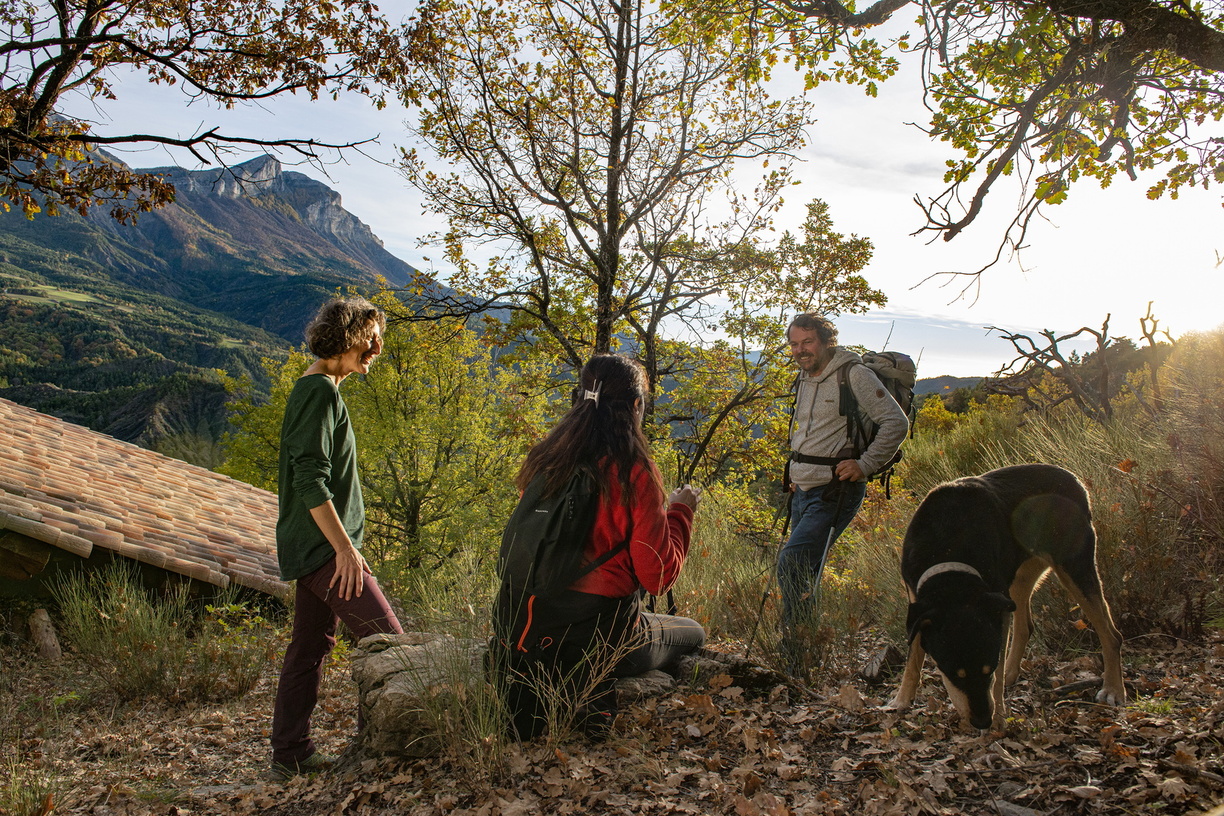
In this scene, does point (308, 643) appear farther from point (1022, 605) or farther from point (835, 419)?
point (1022, 605)

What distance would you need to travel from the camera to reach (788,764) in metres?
2.82

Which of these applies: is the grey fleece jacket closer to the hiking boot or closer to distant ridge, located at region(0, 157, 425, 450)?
the hiking boot

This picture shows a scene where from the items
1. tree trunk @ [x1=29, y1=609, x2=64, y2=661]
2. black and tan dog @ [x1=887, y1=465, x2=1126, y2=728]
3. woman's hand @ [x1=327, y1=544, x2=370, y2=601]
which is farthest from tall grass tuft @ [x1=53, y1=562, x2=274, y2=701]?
black and tan dog @ [x1=887, y1=465, x2=1126, y2=728]

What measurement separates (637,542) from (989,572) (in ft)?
5.51

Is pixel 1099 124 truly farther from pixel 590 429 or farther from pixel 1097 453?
pixel 590 429

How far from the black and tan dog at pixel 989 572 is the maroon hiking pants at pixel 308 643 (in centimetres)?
260

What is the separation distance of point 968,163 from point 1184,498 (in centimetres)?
282

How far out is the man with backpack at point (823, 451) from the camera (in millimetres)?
4004

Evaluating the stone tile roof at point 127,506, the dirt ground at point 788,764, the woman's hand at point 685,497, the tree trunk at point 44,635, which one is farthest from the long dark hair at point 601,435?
the tree trunk at point 44,635

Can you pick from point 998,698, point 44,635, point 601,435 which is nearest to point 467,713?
point 601,435

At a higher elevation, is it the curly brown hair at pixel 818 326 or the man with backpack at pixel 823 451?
the curly brown hair at pixel 818 326

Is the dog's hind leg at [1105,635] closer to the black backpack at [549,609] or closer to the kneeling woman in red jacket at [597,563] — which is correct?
the kneeling woman in red jacket at [597,563]

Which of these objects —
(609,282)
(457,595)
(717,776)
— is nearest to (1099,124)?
(717,776)

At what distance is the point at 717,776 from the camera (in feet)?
9.01
